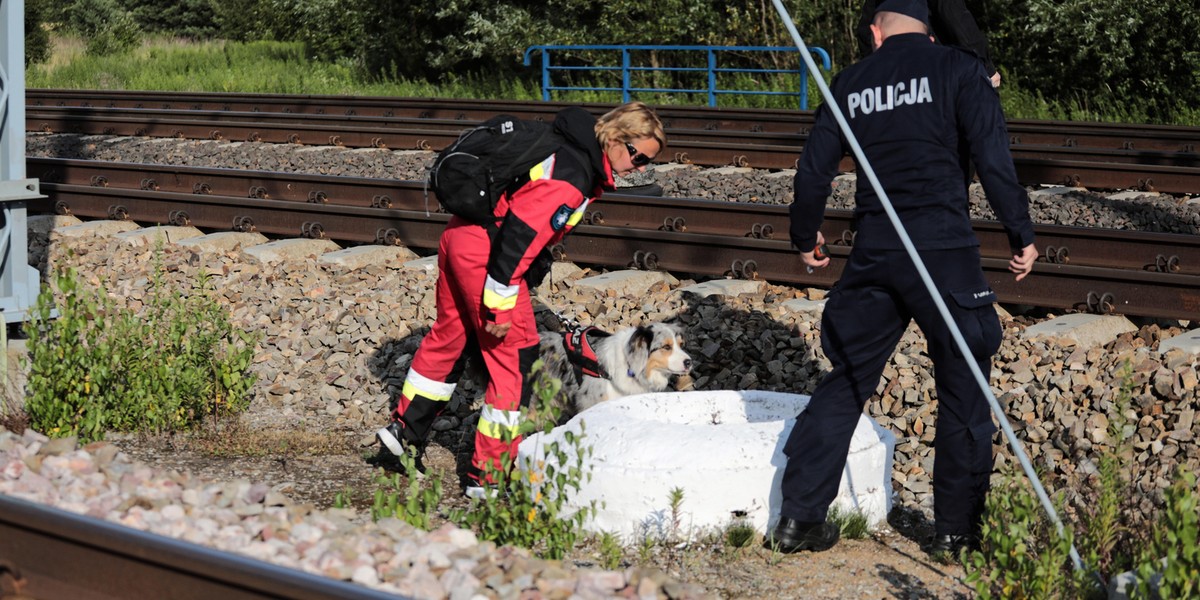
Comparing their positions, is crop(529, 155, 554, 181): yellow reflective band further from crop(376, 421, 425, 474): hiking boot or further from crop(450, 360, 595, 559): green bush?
crop(376, 421, 425, 474): hiking boot

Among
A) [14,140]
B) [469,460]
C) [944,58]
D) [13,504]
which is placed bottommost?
[469,460]

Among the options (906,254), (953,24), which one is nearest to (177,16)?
(953,24)

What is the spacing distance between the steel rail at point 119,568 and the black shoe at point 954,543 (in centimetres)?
256

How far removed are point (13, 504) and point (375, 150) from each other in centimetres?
1195

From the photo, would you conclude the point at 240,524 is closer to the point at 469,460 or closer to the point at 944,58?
the point at 469,460

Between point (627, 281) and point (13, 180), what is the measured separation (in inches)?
138

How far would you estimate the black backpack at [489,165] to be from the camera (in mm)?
6008

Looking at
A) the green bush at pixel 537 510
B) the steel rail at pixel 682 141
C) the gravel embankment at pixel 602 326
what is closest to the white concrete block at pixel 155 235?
the gravel embankment at pixel 602 326

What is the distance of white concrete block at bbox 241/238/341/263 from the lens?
10.0 meters

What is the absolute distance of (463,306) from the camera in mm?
6543

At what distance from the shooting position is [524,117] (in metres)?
18.1

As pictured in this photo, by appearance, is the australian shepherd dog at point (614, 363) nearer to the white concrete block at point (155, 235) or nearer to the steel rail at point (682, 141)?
the white concrete block at point (155, 235)

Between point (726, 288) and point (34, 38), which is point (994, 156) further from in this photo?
point (34, 38)

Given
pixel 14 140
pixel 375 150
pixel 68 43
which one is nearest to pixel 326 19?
pixel 375 150
